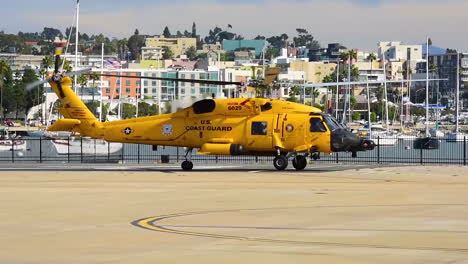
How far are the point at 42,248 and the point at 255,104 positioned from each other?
1046 inches

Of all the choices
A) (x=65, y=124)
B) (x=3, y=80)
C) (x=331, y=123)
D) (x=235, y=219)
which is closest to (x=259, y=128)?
(x=331, y=123)

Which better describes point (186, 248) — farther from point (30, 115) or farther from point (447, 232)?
point (30, 115)

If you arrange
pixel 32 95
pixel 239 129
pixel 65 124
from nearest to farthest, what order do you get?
pixel 239 129 → pixel 65 124 → pixel 32 95

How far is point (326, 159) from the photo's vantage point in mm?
57562

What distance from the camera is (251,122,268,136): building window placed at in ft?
Answer: 146

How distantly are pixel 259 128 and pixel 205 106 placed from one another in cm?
264

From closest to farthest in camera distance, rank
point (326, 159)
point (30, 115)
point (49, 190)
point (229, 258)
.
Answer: point (229, 258) → point (49, 190) → point (326, 159) → point (30, 115)

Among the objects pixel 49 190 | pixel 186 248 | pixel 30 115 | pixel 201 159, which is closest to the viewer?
pixel 186 248

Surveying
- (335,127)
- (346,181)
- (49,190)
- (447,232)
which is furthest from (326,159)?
(447,232)

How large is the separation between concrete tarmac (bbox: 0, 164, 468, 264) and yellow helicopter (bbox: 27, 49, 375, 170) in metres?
3.38

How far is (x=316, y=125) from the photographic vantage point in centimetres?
4372

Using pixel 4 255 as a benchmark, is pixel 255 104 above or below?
above

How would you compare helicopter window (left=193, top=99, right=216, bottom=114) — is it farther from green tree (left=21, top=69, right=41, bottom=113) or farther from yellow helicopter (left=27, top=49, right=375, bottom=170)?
green tree (left=21, top=69, right=41, bottom=113)

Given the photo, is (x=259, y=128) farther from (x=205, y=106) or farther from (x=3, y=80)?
(x=3, y=80)
